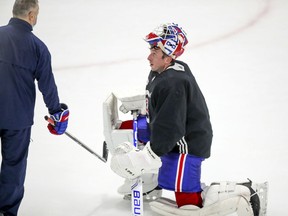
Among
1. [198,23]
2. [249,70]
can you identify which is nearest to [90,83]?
[249,70]

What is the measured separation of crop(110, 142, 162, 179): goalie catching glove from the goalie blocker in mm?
302

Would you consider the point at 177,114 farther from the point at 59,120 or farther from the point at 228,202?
the point at 59,120

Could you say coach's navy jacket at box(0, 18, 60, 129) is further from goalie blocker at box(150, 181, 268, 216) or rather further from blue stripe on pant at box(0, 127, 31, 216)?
goalie blocker at box(150, 181, 268, 216)

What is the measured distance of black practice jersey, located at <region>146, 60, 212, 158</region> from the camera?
2434 millimetres

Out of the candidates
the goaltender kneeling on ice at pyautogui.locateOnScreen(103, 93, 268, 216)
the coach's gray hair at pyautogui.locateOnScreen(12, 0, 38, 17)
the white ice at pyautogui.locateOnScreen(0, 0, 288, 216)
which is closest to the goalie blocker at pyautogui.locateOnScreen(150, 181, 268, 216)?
the goaltender kneeling on ice at pyautogui.locateOnScreen(103, 93, 268, 216)

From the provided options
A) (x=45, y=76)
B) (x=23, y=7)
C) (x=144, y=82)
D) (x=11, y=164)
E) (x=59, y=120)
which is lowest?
(x=11, y=164)

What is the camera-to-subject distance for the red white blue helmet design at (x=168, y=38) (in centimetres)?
256

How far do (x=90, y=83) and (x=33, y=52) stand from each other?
6.52ft

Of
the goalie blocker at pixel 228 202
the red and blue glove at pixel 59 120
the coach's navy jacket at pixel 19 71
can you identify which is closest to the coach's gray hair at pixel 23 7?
the coach's navy jacket at pixel 19 71

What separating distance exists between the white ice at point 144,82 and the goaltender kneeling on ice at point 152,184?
173 mm

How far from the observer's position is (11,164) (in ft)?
8.86

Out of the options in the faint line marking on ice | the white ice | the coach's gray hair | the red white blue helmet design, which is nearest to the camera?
the red white blue helmet design

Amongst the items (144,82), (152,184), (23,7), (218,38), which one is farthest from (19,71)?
(218,38)

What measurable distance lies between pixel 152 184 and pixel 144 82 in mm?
1684
